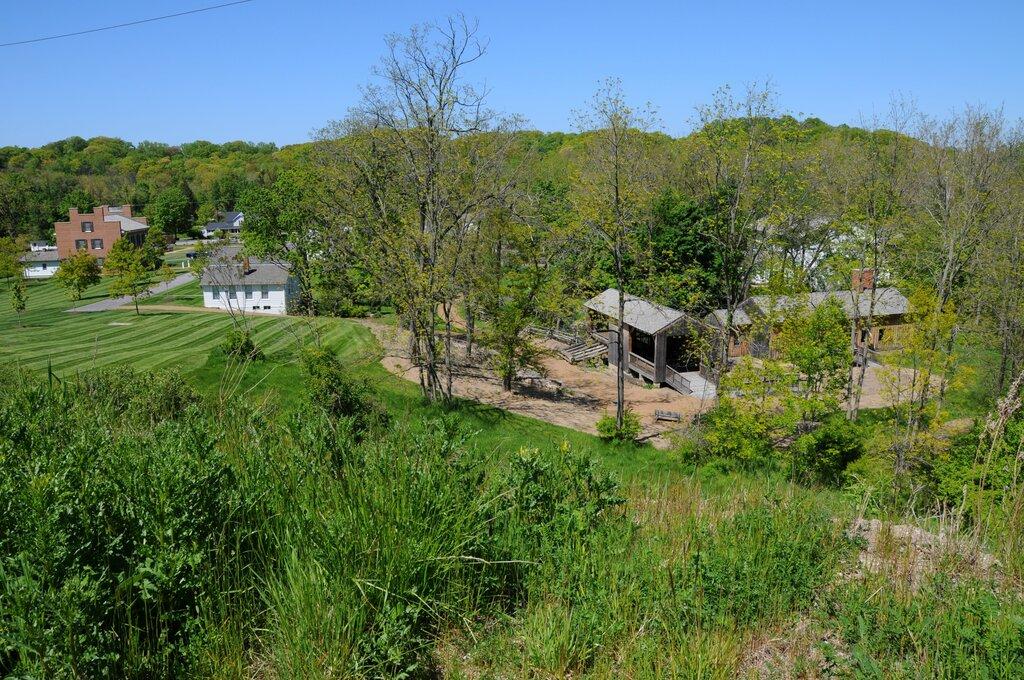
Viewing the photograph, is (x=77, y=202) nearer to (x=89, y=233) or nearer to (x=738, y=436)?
(x=89, y=233)

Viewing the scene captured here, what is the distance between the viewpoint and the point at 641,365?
31312 mm

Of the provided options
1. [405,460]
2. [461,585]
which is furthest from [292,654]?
[405,460]

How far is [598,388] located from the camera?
101 feet

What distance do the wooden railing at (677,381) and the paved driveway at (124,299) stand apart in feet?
131

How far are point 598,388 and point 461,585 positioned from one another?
27726 mm

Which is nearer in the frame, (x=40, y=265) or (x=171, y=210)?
(x=40, y=265)

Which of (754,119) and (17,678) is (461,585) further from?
(754,119)

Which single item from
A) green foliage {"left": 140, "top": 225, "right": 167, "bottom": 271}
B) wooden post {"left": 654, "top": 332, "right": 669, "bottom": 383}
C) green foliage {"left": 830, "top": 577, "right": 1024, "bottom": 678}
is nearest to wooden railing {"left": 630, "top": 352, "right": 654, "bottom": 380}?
wooden post {"left": 654, "top": 332, "right": 669, "bottom": 383}

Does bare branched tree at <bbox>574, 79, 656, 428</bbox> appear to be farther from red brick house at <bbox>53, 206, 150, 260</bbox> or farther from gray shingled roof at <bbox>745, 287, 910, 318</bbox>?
red brick house at <bbox>53, 206, 150, 260</bbox>

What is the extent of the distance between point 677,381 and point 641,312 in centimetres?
376

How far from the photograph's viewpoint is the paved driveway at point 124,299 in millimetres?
50750

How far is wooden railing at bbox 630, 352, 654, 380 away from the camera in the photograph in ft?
101

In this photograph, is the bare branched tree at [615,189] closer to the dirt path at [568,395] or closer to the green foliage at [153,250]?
the dirt path at [568,395]

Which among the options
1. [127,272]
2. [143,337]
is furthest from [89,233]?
[143,337]
